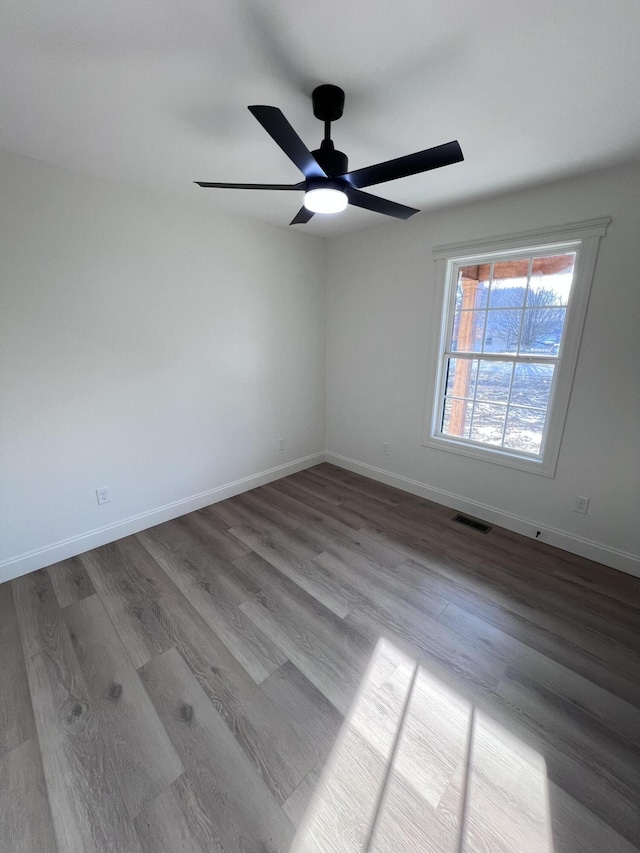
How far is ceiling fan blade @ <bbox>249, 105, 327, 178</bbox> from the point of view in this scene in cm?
106

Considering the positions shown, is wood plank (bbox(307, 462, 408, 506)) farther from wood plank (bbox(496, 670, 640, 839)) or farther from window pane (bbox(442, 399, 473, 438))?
wood plank (bbox(496, 670, 640, 839))

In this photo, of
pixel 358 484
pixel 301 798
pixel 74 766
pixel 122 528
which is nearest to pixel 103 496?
pixel 122 528

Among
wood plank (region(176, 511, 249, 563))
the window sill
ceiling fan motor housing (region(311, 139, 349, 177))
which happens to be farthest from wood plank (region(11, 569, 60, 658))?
the window sill

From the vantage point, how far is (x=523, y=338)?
100.0 inches

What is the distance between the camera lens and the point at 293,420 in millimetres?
3730

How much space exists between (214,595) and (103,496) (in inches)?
45.7

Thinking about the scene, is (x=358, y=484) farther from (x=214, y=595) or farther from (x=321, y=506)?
(x=214, y=595)

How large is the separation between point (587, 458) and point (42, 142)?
3732mm

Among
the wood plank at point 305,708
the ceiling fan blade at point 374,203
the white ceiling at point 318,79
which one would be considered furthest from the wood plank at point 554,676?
the white ceiling at point 318,79

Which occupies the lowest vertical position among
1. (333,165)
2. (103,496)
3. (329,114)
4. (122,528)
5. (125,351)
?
(122,528)

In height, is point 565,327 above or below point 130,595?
above

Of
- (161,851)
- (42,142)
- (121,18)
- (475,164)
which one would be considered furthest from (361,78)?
(161,851)

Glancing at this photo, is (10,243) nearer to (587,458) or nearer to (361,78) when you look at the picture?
(361,78)

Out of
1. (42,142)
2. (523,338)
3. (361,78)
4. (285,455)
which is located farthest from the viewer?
(285,455)
